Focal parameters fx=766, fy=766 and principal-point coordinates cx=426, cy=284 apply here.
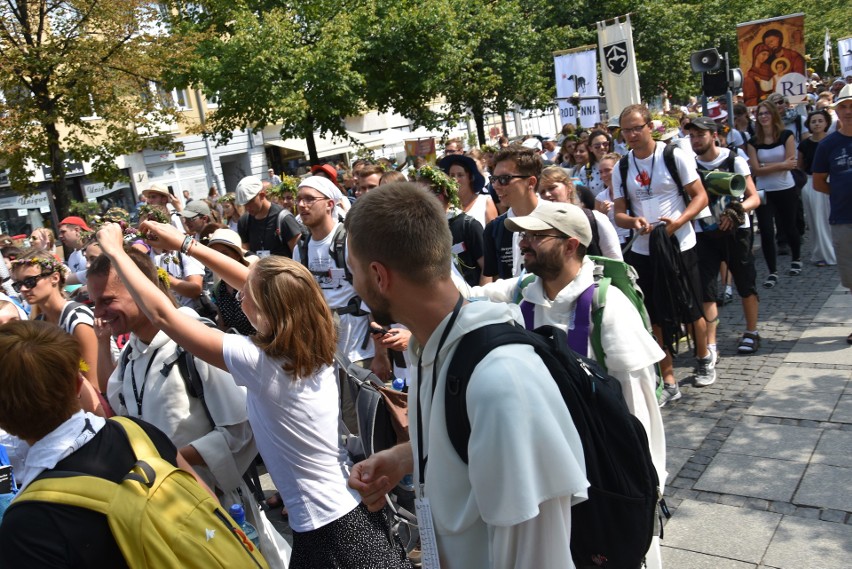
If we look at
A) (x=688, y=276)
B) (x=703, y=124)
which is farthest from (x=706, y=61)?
(x=688, y=276)

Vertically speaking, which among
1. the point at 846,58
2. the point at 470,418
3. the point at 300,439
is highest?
the point at 846,58

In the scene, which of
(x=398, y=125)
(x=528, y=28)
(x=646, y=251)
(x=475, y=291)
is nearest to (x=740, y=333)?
(x=646, y=251)

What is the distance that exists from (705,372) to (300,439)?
440cm

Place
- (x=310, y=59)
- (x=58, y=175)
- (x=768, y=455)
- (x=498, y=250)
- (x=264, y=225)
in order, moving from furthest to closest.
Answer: (x=310, y=59)
(x=58, y=175)
(x=264, y=225)
(x=498, y=250)
(x=768, y=455)

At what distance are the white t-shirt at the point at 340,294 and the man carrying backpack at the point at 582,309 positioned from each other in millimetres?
2048

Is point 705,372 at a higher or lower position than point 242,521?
lower

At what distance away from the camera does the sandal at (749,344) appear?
6977 millimetres

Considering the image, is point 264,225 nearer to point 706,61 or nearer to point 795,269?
point 795,269

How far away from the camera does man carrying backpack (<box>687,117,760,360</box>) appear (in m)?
6.65

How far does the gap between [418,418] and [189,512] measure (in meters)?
0.75

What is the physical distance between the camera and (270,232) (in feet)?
25.1

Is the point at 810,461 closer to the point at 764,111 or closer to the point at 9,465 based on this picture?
the point at 9,465

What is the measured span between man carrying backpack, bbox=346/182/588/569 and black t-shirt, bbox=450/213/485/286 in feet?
12.3

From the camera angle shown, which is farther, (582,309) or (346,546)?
(582,309)
